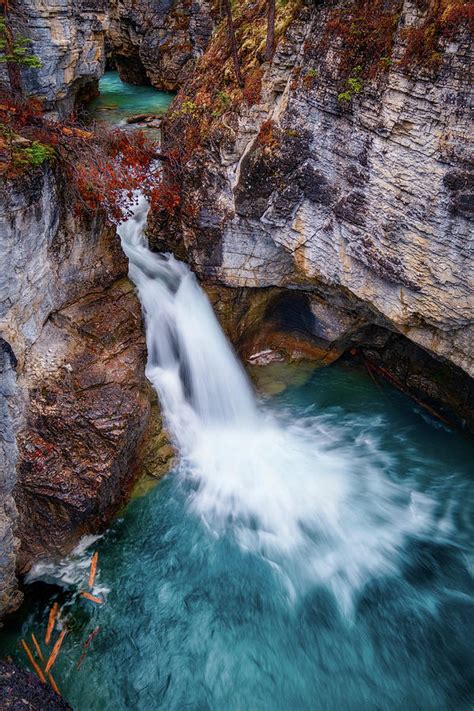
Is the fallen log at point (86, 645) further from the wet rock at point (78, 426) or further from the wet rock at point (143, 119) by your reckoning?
the wet rock at point (143, 119)

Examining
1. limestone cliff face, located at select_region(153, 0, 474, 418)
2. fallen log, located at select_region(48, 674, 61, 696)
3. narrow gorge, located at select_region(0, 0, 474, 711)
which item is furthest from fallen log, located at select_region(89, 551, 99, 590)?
limestone cliff face, located at select_region(153, 0, 474, 418)

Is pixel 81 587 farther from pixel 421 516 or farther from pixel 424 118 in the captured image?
pixel 424 118

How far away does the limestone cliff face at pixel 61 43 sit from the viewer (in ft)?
35.2

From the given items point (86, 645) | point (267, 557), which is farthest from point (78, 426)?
point (267, 557)

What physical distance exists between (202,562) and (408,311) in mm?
5685

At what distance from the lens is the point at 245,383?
11.4m

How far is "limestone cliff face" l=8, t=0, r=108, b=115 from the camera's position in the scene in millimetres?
10734

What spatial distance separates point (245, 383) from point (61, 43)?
9.26m

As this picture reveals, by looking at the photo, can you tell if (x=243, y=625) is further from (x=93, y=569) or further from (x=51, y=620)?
(x=51, y=620)

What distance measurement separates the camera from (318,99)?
8062 mm

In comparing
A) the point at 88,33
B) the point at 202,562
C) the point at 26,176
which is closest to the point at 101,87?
the point at 88,33

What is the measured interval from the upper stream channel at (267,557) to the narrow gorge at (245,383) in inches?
1.6

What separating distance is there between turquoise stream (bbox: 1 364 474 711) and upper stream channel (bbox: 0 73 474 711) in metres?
0.02

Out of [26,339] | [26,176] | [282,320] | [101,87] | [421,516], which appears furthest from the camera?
[101,87]
